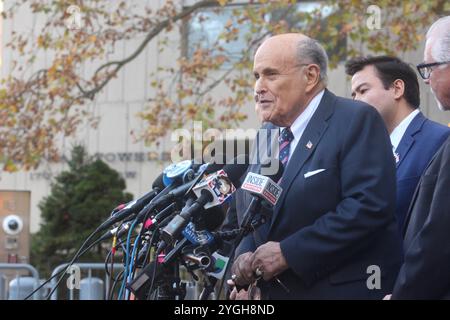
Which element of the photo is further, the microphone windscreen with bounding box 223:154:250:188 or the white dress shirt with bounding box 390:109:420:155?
the white dress shirt with bounding box 390:109:420:155

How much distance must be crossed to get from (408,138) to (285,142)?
893mm

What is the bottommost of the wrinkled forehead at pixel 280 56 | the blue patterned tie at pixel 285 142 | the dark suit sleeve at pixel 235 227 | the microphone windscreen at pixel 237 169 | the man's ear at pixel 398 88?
the dark suit sleeve at pixel 235 227

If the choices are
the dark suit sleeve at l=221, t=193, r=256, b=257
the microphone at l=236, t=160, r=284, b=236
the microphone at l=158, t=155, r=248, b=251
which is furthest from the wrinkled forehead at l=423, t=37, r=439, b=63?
the dark suit sleeve at l=221, t=193, r=256, b=257

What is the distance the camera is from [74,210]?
1352 cm

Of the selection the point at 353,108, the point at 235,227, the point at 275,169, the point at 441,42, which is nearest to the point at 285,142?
the point at 275,169

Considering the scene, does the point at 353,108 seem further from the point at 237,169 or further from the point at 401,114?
the point at 401,114

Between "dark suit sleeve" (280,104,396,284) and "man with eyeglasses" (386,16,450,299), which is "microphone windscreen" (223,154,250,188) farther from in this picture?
"man with eyeglasses" (386,16,450,299)

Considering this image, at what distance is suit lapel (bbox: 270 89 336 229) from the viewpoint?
3.81 meters

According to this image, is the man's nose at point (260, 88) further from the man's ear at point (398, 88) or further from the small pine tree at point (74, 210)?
the small pine tree at point (74, 210)

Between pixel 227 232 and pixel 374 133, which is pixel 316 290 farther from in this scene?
pixel 374 133

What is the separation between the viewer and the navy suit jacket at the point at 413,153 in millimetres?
4410

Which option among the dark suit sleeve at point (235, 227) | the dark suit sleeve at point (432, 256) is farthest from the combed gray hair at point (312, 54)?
the dark suit sleeve at point (432, 256)
